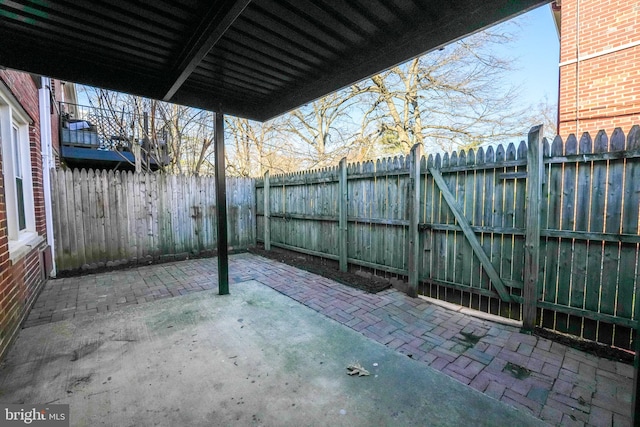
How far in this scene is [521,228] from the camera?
3119 mm

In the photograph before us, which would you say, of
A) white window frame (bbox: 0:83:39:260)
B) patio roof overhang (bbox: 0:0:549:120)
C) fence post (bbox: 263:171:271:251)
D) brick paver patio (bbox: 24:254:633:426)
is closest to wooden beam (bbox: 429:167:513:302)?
brick paver patio (bbox: 24:254:633:426)

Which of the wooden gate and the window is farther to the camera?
the window

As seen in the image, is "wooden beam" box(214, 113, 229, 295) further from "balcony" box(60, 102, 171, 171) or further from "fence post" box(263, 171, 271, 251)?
"balcony" box(60, 102, 171, 171)

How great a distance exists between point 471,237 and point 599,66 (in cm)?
572

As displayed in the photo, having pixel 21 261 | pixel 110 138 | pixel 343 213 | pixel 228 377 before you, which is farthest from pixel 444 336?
pixel 110 138

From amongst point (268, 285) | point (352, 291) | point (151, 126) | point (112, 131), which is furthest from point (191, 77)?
point (112, 131)

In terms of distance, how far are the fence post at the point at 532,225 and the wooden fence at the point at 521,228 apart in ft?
0.03

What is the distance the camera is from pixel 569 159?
280 cm

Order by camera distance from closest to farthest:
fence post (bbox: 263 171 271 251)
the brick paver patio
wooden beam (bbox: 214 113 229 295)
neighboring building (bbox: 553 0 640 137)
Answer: the brick paver patio, wooden beam (bbox: 214 113 229 295), neighboring building (bbox: 553 0 640 137), fence post (bbox: 263 171 271 251)

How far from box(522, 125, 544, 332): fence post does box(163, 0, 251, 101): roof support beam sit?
120 inches

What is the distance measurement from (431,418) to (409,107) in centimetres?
1135

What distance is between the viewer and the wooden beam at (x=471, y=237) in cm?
328

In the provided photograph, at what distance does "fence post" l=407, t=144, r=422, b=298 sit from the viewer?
4020 mm

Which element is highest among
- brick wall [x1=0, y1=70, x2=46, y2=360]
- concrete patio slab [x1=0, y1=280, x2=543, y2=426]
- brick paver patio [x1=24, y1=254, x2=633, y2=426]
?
brick wall [x1=0, y1=70, x2=46, y2=360]
